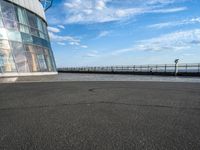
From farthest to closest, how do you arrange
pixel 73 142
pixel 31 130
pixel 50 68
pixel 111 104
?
pixel 50 68 < pixel 111 104 < pixel 31 130 < pixel 73 142

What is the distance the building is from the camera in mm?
19625

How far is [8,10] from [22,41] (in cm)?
322

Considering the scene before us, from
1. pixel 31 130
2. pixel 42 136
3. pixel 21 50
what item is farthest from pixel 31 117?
pixel 21 50

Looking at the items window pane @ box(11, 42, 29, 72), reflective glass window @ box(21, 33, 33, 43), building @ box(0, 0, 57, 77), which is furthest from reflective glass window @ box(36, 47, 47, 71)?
window pane @ box(11, 42, 29, 72)

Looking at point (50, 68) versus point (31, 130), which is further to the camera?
point (50, 68)

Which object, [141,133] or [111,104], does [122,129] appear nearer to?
[141,133]

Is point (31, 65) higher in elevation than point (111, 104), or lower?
higher

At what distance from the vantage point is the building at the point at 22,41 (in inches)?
773

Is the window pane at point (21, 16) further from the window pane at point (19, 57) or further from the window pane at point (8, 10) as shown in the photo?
the window pane at point (19, 57)

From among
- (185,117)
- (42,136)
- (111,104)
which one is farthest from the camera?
(111,104)

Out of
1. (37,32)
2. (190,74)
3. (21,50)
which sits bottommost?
(190,74)

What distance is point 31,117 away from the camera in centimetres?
551

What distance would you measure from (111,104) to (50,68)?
21955 mm

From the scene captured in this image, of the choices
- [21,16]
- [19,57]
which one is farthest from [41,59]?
[21,16]
